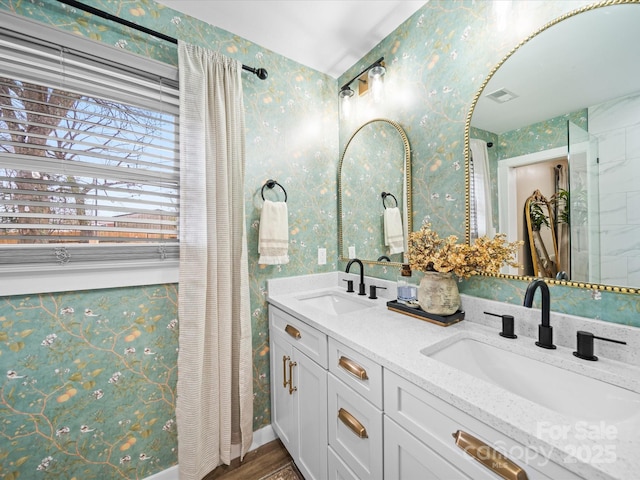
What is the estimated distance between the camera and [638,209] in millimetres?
782

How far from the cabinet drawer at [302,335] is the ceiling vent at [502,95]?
4.14 ft

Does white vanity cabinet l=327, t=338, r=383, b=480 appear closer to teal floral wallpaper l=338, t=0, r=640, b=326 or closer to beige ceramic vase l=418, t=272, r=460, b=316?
beige ceramic vase l=418, t=272, r=460, b=316

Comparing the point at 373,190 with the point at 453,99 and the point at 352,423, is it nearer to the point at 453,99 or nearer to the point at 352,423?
the point at 453,99

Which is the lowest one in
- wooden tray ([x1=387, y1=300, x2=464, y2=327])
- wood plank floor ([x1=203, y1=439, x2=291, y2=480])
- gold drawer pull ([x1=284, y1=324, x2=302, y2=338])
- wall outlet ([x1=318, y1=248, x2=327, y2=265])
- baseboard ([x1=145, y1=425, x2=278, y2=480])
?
wood plank floor ([x1=203, y1=439, x2=291, y2=480])

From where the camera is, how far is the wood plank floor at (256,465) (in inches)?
56.4

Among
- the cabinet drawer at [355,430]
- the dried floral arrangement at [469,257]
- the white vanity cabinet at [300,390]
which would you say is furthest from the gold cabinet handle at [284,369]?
the dried floral arrangement at [469,257]

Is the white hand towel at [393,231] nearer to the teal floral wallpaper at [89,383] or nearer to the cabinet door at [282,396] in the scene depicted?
the cabinet door at [282,396]

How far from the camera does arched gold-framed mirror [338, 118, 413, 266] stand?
1508 millimetres

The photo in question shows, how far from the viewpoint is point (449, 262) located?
42.3 inches

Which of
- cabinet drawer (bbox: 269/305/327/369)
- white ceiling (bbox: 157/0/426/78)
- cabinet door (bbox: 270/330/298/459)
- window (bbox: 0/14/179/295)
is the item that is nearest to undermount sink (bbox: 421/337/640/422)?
cabinet drawer (bbox: 269/305/327/369)

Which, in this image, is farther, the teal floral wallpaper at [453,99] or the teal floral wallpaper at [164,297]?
the teal floral wallpaper at [164,297]

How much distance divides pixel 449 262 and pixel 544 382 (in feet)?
1.56

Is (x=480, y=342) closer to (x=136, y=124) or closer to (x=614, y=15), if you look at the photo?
(x=614, y=15)

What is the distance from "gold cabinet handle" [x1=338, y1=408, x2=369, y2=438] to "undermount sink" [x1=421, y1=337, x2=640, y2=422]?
361 millimetres
